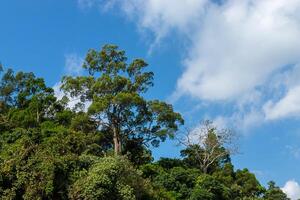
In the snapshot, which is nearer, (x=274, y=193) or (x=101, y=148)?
(x=101, y=148)

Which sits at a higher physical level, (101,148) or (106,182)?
(101,148)

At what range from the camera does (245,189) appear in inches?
1485

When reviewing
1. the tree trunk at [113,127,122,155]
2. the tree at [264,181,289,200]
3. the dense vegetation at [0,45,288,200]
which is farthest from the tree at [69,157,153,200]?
the tree at [264,181,289,200]

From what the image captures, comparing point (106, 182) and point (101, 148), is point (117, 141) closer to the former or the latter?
point (101, 148)

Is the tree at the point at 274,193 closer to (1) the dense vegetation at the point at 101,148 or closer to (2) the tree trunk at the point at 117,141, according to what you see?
(1) the dense vegetation at the point at 101,148

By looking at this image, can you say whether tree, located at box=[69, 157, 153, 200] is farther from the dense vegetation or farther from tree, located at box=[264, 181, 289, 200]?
tree, located at box=[264, 181, 289, 200]

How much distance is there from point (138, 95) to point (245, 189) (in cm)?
1055

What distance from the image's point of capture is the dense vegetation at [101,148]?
21.5 m

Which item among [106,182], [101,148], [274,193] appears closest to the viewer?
[106,182]

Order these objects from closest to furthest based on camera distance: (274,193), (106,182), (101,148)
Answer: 1. (106,182)
2. (101,148)
3. (274,193)

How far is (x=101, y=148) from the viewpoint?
3192cm

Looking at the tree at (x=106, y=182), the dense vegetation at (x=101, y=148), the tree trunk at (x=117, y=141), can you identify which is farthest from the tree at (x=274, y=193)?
the tree at (x=106, y=182)

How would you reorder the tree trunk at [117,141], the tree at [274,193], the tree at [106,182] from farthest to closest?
the tree at [274,193], the tree trunk at [117,141], the tree at [106,182]

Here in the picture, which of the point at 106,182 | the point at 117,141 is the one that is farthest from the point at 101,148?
the point at 106,182
